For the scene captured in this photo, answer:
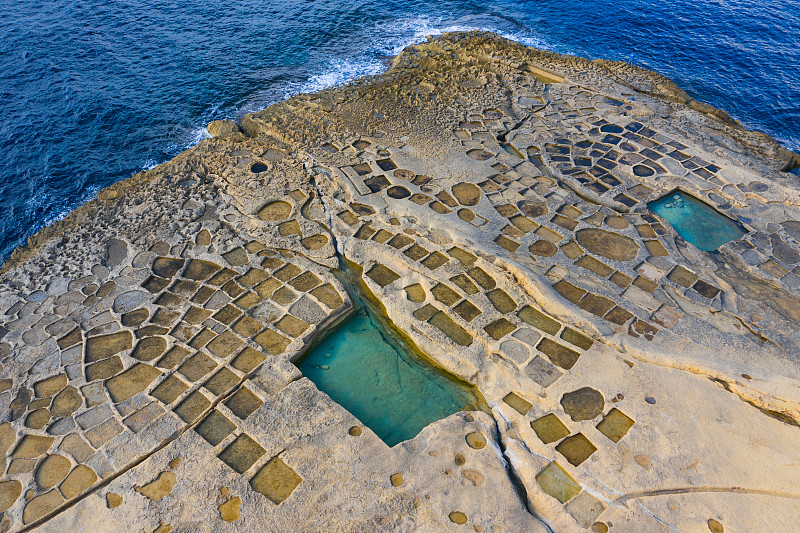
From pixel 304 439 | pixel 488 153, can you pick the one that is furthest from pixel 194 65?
pixel 304 439

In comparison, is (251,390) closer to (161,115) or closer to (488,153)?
(488,153)

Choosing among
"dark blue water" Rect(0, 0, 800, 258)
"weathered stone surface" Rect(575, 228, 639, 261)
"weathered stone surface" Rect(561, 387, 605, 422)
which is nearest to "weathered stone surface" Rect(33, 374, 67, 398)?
"dark blue water" Rect(0, 0, 800, 258)

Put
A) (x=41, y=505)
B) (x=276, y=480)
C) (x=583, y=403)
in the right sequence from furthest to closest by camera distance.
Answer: (x=583, y=403) → (x=276, y=480) → (x=41, y=505)

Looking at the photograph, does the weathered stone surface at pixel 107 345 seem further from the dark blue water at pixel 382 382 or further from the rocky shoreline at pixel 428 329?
the dark blue water at pixel 382 382

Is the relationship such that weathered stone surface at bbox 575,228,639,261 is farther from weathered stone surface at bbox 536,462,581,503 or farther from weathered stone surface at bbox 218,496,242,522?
weathered stone surface at bbox 218,496,242,522

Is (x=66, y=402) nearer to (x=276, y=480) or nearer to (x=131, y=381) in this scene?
(x=131, y=381)

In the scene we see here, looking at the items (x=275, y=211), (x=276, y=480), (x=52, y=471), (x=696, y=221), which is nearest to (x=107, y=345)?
(x=52, y=471)
